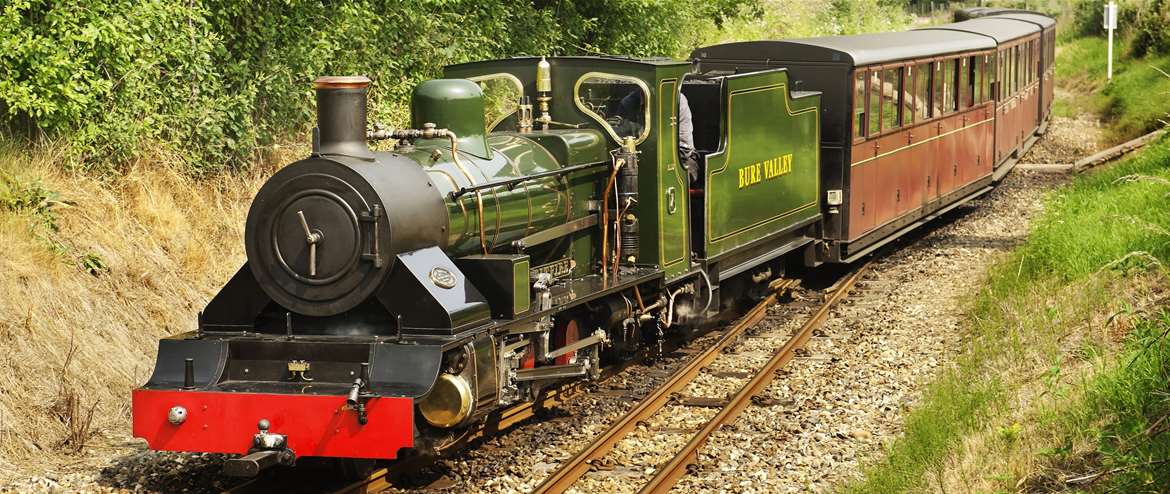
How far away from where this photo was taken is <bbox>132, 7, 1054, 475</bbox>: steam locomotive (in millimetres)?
6398

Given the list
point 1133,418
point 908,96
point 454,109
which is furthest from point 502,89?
point 908,96

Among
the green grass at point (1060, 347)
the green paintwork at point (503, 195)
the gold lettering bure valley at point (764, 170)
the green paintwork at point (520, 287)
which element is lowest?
the green grass at point (1060, 347)

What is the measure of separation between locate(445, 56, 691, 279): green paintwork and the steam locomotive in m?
0.02

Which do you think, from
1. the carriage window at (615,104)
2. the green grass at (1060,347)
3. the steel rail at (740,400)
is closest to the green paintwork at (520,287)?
the steel rail at (740,400)

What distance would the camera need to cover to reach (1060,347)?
28.1 ft

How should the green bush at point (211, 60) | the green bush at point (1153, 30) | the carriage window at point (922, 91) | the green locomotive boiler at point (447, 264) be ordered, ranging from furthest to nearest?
the green bush at point (1153, 30) < the carriage window at point (922, 91) < the green bush at point (211, 60) < the green locomotive boiler at point (447, 264)

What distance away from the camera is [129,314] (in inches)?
370

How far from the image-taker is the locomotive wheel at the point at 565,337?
27.4ft

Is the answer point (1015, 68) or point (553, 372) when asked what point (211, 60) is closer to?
point (553, 372)

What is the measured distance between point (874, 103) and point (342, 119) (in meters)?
7.62

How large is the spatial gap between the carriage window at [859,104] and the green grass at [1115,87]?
8.01 m

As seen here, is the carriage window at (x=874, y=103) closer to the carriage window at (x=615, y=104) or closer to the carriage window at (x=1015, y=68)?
the carriage window at (x=615, y=104)

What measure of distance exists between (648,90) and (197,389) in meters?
3.85

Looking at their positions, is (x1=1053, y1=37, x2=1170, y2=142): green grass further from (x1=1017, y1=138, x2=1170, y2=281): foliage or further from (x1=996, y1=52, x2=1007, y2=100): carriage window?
(x1=1017, y1=138, x2=1170, y2=281): foliage
